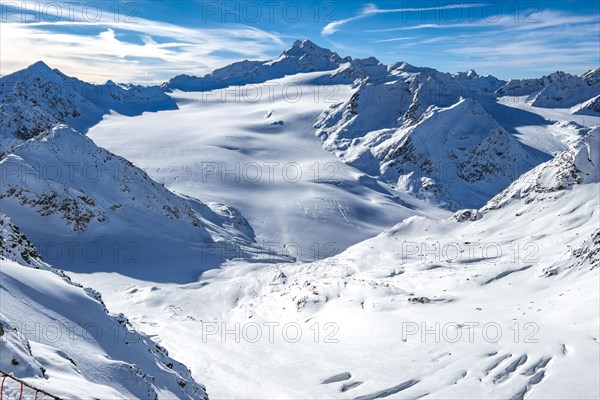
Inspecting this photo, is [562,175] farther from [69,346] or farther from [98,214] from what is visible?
[98,214]

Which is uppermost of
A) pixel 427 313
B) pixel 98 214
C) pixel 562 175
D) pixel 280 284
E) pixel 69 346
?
pixel 562 175

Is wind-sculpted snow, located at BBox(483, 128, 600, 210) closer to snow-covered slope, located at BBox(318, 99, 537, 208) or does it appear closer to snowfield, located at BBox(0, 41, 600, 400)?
snowfield, located at BBox(0, 41, 600, 400)

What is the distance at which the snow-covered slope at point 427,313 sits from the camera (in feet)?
65.2

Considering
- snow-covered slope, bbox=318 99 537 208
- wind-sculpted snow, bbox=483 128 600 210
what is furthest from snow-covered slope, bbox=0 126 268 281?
snow-covered slope, bbox=318 99 537 208

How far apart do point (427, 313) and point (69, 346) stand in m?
19.8

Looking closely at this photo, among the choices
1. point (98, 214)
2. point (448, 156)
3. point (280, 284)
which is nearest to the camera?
point (280, 284)

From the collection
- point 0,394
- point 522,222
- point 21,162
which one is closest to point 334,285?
point 522,222

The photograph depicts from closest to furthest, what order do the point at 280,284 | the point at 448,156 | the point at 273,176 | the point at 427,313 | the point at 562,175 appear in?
the point at 427,313, the point at 280,284, the point at 562,175, the point at 273,176, the point at 448,156

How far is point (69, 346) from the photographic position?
42.0 feet

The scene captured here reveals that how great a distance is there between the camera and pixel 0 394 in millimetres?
8359

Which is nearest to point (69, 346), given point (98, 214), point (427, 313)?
point (427, 313)

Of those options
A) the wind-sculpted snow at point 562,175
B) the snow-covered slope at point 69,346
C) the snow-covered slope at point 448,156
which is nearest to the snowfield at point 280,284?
the snow-covered slope at point 69,346

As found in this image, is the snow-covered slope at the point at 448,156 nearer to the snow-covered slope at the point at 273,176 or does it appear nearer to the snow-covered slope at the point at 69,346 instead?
the snow-covered slope at the point at 273,176

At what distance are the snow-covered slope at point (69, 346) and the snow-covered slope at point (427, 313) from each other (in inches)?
248
